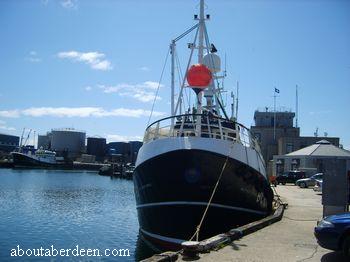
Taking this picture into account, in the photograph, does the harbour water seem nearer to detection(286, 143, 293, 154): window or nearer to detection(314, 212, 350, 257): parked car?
detection(314, 212, 350, 257): parked car

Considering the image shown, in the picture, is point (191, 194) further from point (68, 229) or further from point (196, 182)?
point (68, 229)

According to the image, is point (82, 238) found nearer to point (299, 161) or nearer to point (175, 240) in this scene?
point (175, 240)

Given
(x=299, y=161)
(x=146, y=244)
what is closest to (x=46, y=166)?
(x=299, y=161)

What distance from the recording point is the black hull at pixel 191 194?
531 inches

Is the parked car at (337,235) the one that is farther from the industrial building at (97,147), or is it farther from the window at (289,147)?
the industrial building at (97,147)

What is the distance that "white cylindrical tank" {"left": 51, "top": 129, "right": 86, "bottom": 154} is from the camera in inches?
6629

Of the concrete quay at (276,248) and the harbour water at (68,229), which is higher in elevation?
Result: the concrete quay at (276,248)

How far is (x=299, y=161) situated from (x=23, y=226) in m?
42.3

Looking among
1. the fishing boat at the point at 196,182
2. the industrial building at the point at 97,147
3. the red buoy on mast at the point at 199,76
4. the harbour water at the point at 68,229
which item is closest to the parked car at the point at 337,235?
the fishing boat at the point at 196,182

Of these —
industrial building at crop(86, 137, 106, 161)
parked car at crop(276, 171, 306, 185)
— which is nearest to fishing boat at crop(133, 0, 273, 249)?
parked car at crop(276, 171, 306, 185)

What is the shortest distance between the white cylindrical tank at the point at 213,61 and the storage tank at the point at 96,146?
504 ft

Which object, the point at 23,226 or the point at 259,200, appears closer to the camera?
the point at 259,200

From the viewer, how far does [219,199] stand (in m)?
13.8

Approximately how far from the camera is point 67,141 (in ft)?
552
